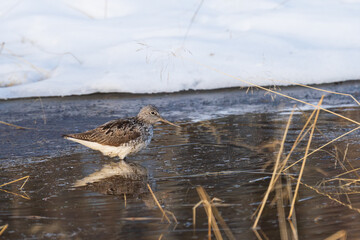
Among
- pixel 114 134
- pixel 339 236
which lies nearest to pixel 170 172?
pixel 114 134

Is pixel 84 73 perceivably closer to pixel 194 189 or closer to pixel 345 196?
pixel 194 189

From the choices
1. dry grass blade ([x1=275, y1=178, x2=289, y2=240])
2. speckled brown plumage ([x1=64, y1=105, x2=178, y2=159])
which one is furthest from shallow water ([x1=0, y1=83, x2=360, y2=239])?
speckled brown plumage ([x1=64, y1=105, x2=178, y2=159])

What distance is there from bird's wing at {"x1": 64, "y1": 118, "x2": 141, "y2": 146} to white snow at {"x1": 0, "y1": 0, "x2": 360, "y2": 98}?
7.42ft

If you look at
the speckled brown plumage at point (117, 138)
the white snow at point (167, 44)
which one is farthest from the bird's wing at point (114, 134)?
the white snow at point (167, 44)

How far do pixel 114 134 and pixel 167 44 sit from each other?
13.2 ft

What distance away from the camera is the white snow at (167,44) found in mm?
10023

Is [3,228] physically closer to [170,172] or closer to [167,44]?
[170,172]

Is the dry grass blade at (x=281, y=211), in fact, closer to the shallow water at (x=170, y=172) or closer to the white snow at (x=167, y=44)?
the shallow water at (x=170, y=172)

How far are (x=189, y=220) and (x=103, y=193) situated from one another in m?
1.16

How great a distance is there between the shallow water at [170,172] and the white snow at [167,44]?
69cm

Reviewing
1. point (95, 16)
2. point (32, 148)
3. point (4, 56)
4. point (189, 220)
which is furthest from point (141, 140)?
point (95, 16)

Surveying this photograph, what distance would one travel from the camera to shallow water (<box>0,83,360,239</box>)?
413 centimetres

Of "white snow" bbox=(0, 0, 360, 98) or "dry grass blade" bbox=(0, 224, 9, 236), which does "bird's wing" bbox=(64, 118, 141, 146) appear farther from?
"dry grass blade" bbox=(0, 224, 9, 236)

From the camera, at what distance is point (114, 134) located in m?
6.99
